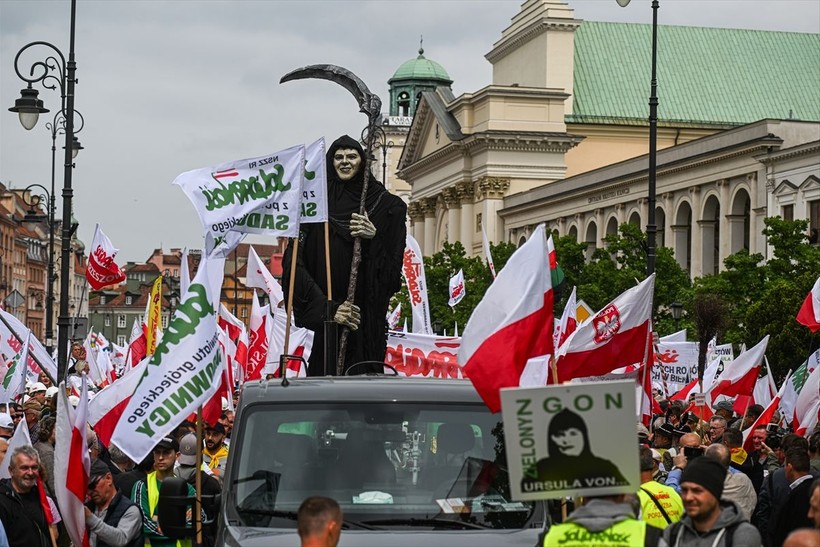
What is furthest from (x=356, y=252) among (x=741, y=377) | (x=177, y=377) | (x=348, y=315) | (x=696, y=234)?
(x=696, y=234)

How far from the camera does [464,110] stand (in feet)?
327

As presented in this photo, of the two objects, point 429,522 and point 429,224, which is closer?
point 429,522

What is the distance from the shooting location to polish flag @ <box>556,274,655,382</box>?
15.8m

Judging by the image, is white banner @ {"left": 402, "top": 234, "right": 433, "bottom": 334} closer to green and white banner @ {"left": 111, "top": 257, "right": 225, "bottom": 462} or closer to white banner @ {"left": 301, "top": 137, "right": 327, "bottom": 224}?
white banner @ {"left": 301, "top": 137, "right": 327, "bottom": 224}

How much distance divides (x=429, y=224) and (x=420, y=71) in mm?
43097

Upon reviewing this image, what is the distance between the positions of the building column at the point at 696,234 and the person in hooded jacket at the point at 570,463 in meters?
60.8

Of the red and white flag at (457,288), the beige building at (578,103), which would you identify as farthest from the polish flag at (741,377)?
the beige building at (578,103)

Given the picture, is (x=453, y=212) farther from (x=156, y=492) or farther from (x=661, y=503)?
(x=661, y=503)

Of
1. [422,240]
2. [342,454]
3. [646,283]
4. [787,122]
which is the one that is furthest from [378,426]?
[422,240]

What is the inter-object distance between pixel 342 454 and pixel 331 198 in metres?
4.08

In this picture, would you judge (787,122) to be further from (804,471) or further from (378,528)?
(378,528)

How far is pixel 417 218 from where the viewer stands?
113m

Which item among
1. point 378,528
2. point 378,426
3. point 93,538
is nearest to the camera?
point 378,528

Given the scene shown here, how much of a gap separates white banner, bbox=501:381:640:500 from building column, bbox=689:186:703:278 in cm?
6082
